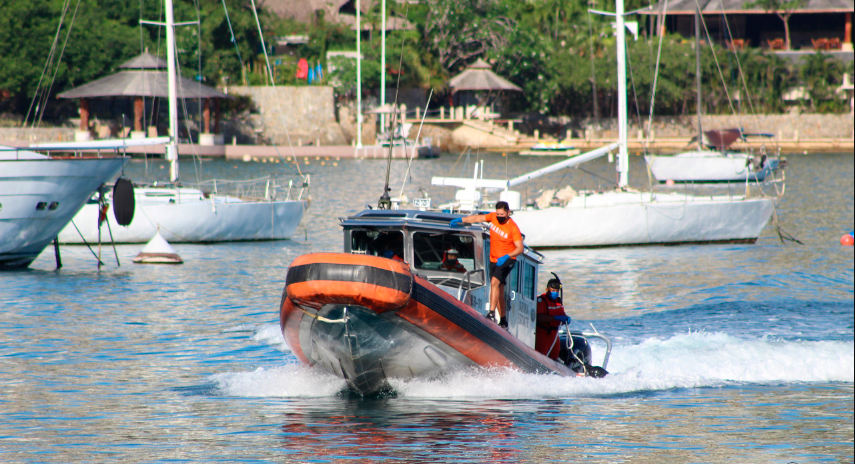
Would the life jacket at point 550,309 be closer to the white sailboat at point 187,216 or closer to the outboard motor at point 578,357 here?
the outboard motor at point 578,357

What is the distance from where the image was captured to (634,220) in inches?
1194

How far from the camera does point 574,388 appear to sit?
14.1 meters

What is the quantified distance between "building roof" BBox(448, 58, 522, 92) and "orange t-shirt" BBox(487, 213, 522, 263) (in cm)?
7477

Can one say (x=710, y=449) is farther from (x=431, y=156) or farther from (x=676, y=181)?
(x=431, y=156)

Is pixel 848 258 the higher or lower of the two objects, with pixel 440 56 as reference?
lower

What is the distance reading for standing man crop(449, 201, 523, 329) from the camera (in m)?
12.7

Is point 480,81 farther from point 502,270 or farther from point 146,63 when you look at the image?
point 502,270

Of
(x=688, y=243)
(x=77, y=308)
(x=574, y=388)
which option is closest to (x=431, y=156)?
(x=688, y=243)

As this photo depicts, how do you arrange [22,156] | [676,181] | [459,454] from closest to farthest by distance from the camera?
[459,454]
[22,156]
[676,181]

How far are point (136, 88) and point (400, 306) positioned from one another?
2492 inches

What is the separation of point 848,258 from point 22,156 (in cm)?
2304

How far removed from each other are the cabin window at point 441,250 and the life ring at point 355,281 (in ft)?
4.89

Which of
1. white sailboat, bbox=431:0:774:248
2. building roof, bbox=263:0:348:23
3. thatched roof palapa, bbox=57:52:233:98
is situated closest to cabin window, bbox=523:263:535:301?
white sailboat, bbox=431:0:774:248

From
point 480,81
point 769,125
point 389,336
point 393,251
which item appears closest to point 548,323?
point 393,251
